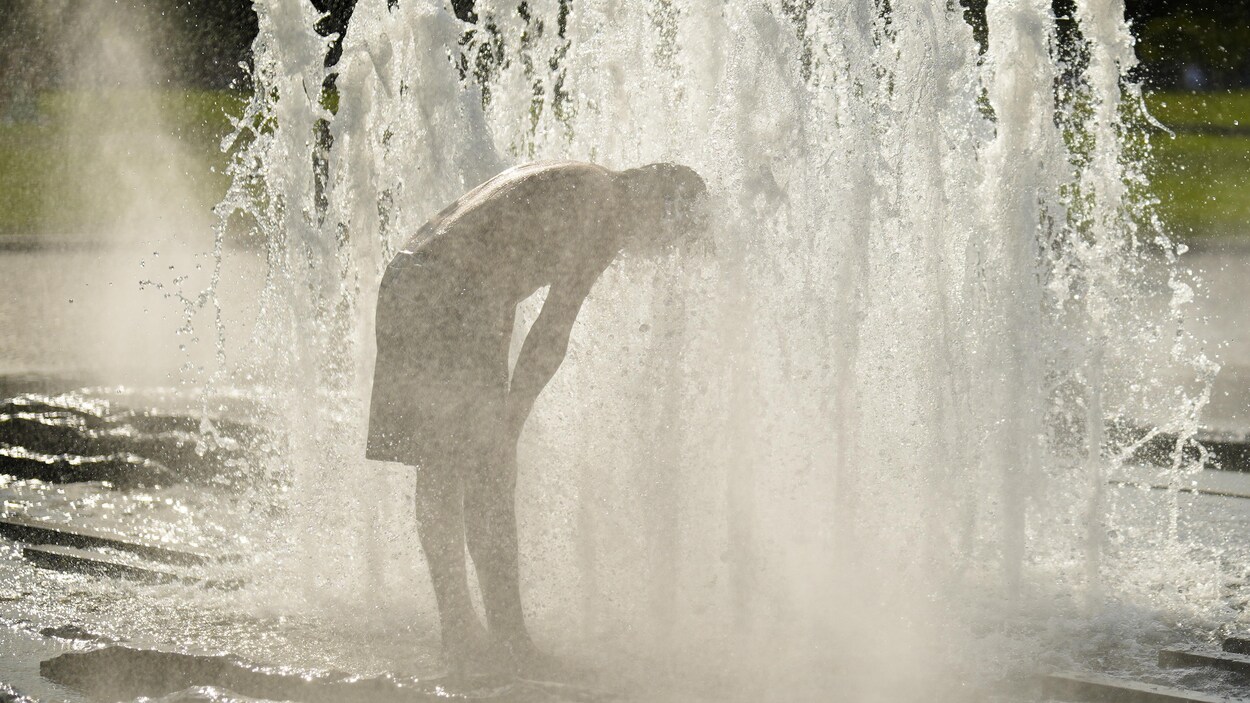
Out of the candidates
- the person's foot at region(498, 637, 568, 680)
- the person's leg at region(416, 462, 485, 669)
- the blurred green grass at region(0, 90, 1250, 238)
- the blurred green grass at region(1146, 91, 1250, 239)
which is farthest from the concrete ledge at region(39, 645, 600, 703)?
the blurred green grass at region(1146, 91, 1250, 239)

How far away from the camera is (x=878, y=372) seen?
5.05m

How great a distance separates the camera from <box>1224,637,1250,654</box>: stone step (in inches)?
149

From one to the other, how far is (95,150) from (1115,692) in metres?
25.0

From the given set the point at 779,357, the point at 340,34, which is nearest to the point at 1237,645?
the point at 779,357

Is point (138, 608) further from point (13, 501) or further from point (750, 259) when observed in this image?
point (750, 259)

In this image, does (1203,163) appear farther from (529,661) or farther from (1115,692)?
(529,661)

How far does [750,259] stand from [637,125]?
1087mm

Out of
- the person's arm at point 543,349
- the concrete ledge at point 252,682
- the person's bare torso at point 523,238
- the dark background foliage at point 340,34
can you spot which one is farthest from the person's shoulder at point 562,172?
the dark background foliage at point 340,34

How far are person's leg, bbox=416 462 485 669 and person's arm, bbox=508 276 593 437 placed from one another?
0.24 metres

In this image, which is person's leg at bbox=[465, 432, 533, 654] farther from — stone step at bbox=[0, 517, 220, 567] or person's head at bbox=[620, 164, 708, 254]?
stone step at bbox=[0, 517, 220, 567]

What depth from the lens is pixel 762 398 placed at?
4.52 meters

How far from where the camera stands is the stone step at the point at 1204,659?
12.0ft

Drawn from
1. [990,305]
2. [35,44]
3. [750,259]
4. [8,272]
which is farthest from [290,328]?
[35,44]

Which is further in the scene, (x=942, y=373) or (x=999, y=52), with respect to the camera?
(x=999, y=52)
